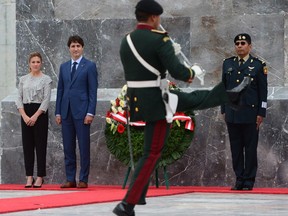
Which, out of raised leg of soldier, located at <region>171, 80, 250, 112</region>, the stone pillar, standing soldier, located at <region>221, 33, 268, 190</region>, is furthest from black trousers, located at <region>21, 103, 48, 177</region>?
raised leg of soldier, located at <region>171, 80, 250, 112</region>

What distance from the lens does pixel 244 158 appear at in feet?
43.5

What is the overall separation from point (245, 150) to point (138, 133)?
4.68 ft

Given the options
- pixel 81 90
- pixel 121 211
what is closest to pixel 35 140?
pixel 81 90

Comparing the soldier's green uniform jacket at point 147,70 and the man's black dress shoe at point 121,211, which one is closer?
the man's black dress shoe at point 121,211

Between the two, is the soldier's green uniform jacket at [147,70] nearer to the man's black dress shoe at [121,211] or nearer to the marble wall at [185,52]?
the man's black dress shoe at [121,211]

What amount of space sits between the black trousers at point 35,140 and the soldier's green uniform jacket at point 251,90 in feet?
8.51

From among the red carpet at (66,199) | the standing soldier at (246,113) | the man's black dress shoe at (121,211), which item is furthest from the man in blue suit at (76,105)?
the man's black dress shoe at (121,211)

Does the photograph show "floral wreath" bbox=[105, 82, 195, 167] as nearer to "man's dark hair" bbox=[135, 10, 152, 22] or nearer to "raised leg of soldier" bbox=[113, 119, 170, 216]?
"man's dark hair" bbox=[135, 10, 152, 22]

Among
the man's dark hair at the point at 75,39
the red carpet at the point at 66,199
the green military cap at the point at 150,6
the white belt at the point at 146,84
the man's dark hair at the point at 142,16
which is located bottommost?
the red carpet at the point at 66,199

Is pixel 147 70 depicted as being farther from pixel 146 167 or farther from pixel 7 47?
pixel 7 47

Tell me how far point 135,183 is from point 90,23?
709 centimetres

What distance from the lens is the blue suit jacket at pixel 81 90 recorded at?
44.1 ft

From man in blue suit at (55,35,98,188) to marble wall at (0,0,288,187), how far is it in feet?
2.42

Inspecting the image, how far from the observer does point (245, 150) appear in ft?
42.4
